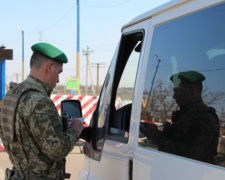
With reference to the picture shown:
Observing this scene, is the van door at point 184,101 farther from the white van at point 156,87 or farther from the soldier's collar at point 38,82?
the soldier's collar at point 38,82

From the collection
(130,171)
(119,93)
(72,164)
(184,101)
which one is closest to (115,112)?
(119,93)

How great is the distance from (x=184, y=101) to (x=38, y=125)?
979mm

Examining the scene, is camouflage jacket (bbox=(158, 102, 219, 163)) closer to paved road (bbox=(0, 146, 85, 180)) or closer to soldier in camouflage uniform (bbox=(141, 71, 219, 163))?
soldier in camouflage uniform (bbox=(141, 71, 219, 163))

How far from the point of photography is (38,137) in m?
2.18

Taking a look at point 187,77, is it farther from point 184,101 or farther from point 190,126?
point 190,126

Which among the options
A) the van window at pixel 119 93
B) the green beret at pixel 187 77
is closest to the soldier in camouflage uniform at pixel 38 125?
the van window at pixel 119 93

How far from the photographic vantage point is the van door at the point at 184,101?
1.55 meters

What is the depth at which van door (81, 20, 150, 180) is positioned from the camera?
236cm

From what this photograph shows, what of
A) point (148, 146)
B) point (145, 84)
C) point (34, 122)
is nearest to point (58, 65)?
point (34, 122)

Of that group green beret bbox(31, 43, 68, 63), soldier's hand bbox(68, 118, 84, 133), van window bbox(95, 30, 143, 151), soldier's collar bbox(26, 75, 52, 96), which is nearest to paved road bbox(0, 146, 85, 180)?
van window bbox(95, 30, 143, 151)

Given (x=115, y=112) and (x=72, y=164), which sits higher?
(x=115, y=112)

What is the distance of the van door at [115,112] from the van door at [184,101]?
0.26m

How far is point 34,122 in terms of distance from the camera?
7.10ft

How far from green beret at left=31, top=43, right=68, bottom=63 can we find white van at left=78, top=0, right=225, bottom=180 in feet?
1.52
